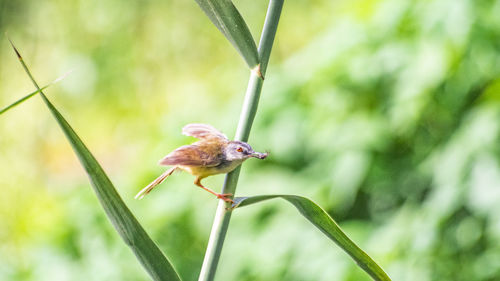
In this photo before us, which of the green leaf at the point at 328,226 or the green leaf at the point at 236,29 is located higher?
the green leaf at the point at 236,29

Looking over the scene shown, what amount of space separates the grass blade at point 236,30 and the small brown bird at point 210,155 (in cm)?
7

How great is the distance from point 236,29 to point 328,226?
179mm

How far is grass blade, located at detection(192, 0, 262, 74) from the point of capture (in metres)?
0.49

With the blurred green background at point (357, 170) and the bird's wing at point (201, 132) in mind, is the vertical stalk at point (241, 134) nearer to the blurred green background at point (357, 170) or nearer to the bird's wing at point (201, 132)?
the bird's wing at point (201, 132)

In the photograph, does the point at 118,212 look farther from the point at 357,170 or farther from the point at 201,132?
the point at 357,170

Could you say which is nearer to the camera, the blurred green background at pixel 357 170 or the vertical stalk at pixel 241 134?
the vertical stalk at pixel 241 134

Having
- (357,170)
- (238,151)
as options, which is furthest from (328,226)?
(357,170)

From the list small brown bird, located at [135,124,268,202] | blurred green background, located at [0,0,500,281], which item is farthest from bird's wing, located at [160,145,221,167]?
blurred green background, located at [0,0,500,281]

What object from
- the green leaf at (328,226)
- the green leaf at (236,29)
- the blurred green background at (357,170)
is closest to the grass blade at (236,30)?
the green leaf at (236,29)

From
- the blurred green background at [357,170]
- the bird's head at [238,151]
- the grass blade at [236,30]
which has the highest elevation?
the grass blade at [236,30]

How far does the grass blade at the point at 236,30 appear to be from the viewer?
19.3 inches

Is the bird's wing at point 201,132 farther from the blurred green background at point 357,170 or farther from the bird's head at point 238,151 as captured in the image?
the blurred green background at point 357,170

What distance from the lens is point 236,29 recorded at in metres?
0.50

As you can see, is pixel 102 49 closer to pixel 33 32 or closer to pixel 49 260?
pixel 33 32
